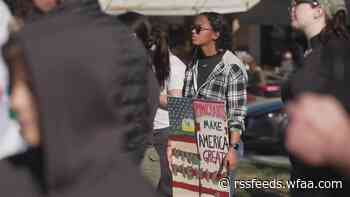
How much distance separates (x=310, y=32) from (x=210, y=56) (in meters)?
1.77

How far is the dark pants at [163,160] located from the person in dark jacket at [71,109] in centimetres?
469

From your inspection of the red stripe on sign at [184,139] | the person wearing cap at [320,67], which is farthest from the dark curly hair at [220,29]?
the person wearing cap at [320,67]

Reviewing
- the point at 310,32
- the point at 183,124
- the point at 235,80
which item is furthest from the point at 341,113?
the point at 183,124

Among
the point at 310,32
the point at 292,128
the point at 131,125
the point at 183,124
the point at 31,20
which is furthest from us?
the point at 183,124

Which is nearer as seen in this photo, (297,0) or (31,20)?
(31,20)

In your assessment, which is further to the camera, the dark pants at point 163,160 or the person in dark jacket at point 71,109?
the dark pants at point 163,160

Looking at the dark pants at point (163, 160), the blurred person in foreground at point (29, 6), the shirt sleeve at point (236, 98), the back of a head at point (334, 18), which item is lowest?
the dark pants at point (163, 160)

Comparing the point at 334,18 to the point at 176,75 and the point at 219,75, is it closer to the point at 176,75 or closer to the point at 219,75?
the point at 219,75

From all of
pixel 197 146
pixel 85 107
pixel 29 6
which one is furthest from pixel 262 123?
pixel 85 107

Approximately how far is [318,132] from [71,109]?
0.67 m

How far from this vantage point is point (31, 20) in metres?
2.77

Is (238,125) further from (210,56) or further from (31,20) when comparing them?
(31,20)

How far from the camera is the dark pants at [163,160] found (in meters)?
7.49

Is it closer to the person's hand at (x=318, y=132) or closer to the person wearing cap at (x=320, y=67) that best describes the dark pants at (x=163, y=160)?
the person wearing cap at (x=320, y=67)
